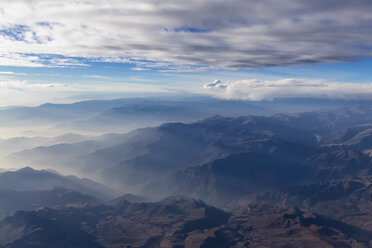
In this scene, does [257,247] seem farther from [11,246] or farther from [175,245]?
[11,246]

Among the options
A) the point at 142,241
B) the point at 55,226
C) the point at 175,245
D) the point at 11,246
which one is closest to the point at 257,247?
the point at 175,245

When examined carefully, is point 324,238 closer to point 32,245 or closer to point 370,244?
point 370,244

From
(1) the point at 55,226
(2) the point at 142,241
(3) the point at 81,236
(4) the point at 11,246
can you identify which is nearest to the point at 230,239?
(2) the point at 142,241

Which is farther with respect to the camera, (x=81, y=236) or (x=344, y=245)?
(x=81, y=236)

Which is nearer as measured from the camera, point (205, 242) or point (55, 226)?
point (205, 242)

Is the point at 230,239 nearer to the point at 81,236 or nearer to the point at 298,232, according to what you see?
the point at 298,232

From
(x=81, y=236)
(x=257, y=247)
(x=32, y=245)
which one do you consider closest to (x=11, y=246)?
(x=32, y=245)

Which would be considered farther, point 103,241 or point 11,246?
point 103,241
